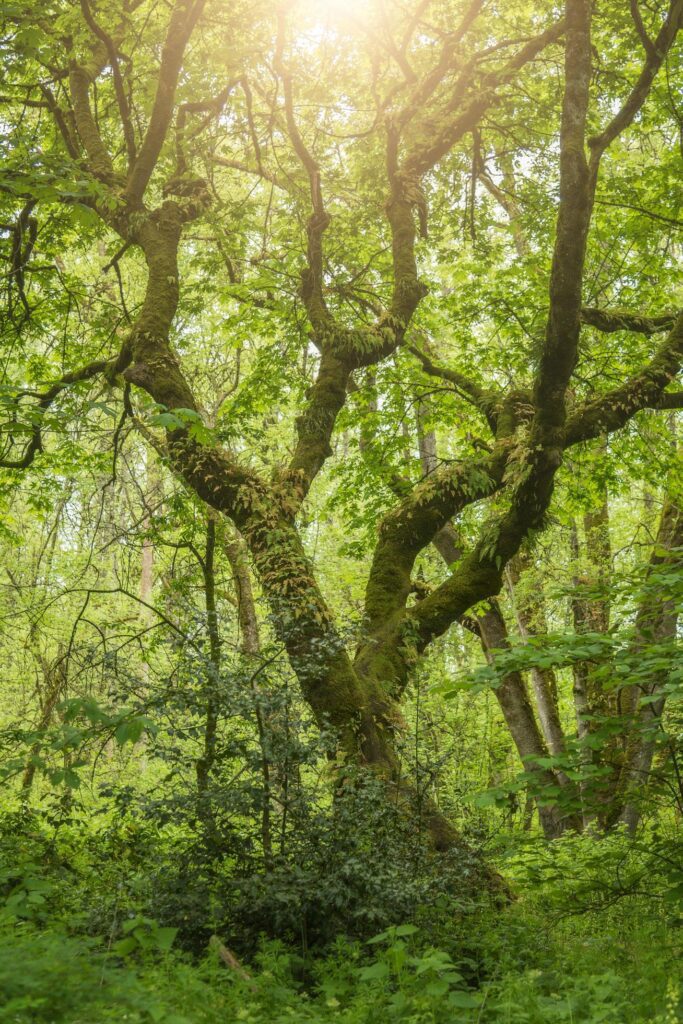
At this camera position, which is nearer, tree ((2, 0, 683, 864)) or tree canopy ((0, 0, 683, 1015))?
tree canopy ((0, 0, 683, 1015))

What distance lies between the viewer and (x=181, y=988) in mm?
3027

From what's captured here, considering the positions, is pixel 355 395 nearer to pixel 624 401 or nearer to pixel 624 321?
pixel 624 321

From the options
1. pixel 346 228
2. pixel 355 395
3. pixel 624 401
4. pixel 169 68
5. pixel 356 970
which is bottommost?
pixel 356 970

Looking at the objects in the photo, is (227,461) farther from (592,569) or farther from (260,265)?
(592,569)

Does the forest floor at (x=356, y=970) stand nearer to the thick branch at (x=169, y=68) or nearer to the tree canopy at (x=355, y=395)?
the tree canopy at (x=355, y=395)

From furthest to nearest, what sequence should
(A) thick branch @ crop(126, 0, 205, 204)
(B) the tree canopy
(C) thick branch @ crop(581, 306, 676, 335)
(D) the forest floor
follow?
(C) thick branch @ crop(581, 306, 676, 335) < (A) thick branch @ crop(126, 0, 205, 204) < (B) the tree canopy < (D) the forest floor

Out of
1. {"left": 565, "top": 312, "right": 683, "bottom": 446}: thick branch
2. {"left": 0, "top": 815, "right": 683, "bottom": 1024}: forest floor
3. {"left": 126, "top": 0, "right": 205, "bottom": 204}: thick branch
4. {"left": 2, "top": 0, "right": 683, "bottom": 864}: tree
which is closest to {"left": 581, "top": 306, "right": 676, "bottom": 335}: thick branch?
{"left": 2, "top": 0, "right": 683, "bottom": 864}: tree

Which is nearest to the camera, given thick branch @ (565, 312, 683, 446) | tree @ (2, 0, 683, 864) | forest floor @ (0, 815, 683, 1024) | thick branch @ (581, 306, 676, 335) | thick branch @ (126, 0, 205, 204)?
forest floor @ (0, 815, 683, 1024)

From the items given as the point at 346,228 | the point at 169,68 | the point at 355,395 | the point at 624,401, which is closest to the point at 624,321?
the point at 624,401

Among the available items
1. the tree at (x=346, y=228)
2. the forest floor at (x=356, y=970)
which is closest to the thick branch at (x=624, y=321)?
the tree at (x=346, y=228)

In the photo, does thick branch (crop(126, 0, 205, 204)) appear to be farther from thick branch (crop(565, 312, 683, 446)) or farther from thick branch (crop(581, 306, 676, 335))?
thick branch (crop(581, 306, 676, 335))

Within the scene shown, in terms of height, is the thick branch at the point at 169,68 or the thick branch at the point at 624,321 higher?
the thick branch at the point at 169,68

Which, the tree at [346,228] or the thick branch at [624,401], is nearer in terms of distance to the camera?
the tree at [346,228]

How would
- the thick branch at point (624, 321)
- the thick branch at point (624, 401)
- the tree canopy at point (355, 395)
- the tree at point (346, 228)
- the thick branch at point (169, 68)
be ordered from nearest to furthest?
the tree canopy at point (355, 395), the tree at point (346, 228), the thick branch at point (169, 68), the thick branch at point (624, 401), the thick branch at point (624, 321)
